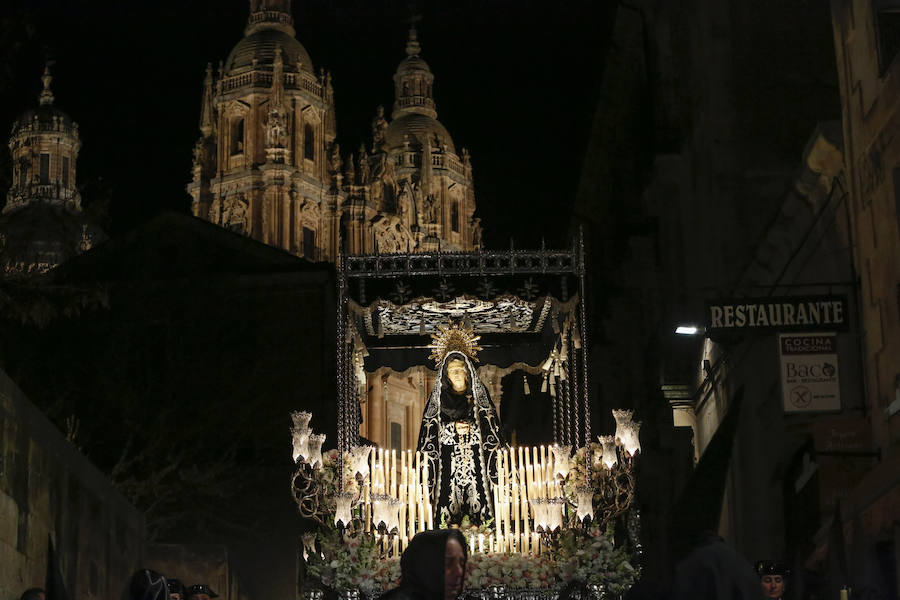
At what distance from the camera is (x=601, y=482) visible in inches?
678

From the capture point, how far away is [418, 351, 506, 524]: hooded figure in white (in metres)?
17.8

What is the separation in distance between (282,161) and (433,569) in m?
77.3

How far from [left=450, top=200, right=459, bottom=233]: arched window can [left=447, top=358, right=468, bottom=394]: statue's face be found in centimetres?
8223

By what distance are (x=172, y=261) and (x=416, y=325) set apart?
24.4m

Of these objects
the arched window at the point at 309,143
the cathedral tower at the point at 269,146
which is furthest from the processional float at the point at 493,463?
the arched window at the point at 309,143

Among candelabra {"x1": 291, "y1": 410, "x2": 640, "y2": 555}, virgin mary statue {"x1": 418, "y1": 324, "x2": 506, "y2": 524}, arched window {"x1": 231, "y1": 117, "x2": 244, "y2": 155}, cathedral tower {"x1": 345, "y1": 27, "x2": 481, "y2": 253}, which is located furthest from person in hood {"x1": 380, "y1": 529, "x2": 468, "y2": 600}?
cathedral tower {"x1": 345, "y1": 27, "x2": 481, "y2": 253}

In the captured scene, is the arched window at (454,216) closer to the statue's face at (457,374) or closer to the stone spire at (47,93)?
the stone spire at (47,93)

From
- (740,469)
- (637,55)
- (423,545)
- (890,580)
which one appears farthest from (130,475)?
(423,545)

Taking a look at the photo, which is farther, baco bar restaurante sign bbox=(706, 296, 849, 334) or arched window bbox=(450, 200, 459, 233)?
arched window bbox=(450, 200, 459, 233)

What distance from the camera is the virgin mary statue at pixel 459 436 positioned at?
1780 cm

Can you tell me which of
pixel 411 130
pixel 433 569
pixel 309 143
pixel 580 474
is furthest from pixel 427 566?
pixel 411 130

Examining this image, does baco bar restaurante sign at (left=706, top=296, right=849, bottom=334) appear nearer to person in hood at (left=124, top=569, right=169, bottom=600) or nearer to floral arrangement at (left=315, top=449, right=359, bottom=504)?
floral arrangement at (left=315, top=449, right=359, bottom=504)

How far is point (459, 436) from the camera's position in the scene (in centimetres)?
1816

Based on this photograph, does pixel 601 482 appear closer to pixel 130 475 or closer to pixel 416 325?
pixel 416 325
